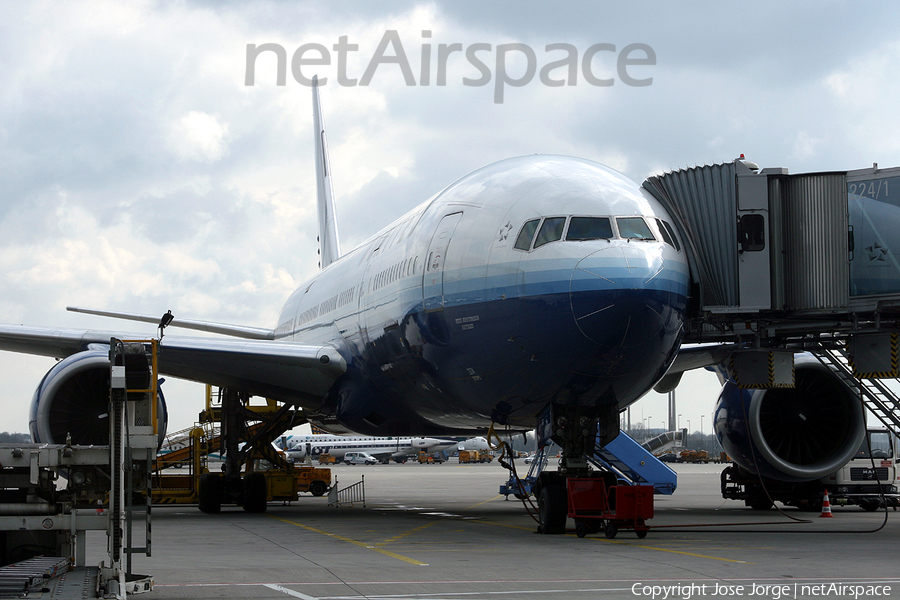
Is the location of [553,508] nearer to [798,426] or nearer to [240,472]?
[798,426]

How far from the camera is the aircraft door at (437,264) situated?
1213cm

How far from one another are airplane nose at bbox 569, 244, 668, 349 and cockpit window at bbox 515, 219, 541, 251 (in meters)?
0.75

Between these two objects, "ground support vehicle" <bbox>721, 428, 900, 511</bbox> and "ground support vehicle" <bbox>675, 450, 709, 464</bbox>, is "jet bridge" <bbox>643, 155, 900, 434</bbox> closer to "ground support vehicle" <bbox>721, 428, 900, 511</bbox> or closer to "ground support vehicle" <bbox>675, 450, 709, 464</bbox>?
"ground support vehicle" <bbox>721, 428, 900, 511</bbox>

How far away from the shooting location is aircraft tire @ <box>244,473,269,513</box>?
18.6 m

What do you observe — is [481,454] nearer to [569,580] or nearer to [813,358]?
[813,358]

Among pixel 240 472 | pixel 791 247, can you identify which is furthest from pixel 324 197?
pixel 791 247

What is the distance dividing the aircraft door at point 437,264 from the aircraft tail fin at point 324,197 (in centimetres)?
1491

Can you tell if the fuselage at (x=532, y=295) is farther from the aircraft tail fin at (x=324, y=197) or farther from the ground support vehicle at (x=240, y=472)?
the aircraft tail fin at (x=324, y=197)

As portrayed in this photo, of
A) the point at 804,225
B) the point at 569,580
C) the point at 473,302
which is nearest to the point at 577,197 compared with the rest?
the point at 473,302

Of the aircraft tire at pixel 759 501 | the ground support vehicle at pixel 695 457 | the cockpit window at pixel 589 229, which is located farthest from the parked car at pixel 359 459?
the cockpit window at pixel 589 229

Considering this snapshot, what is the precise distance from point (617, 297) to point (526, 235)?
1.35 m

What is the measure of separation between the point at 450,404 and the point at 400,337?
42.3 inches

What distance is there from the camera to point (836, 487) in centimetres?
1838

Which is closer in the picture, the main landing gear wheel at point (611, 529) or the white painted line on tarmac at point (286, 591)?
the white painted line on tarmac at point (286, 591)
